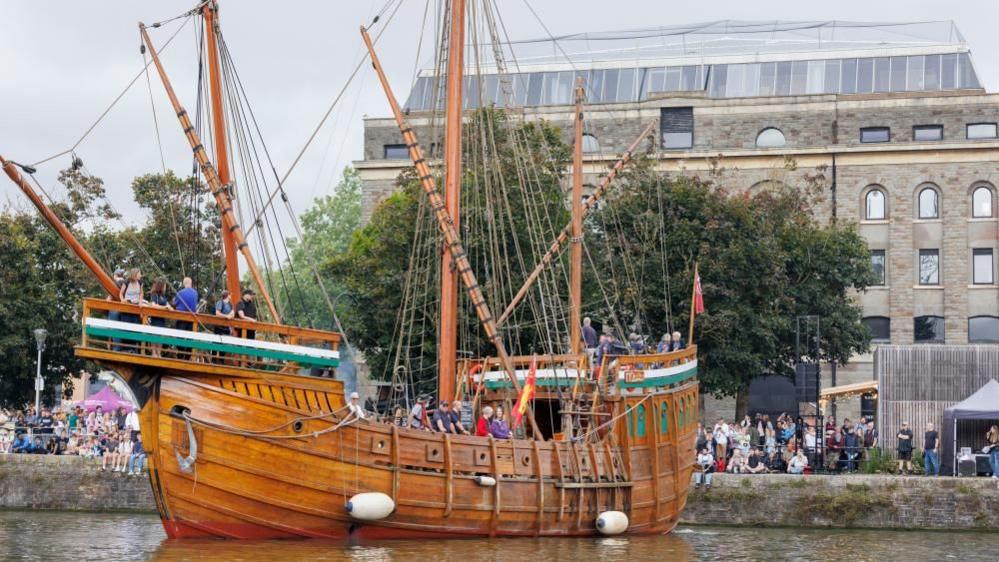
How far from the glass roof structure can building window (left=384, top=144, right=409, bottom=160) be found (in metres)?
2.65

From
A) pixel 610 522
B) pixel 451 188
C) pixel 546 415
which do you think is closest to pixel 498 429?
pixel 610 522

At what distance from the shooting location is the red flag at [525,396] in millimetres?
32000

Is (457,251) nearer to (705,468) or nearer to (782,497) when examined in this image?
(705,468)

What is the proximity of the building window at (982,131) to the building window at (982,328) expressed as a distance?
8234mm

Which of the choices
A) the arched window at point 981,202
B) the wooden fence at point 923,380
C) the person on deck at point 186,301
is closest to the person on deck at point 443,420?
the person on deck at point 186,301

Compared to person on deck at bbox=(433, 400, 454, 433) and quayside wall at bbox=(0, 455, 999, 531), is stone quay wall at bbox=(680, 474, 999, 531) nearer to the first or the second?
quayside wall at bbox=(0, 455, 999, 531)

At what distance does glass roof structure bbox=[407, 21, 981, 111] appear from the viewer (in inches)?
2921

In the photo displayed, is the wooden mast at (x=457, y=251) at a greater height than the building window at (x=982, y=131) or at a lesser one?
lesser

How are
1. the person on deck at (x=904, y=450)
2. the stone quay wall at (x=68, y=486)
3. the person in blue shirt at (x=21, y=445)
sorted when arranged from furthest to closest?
the person in blue shirt at (x=21, y=445) → the stone quay wall at (x=68, y=486) → the person on deck at (x=904, y=450)

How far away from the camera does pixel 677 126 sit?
7369 cm

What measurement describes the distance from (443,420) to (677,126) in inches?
1789

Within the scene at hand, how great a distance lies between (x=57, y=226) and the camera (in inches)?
1093

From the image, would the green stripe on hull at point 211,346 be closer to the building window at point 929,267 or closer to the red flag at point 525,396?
the red flag at point 525,396

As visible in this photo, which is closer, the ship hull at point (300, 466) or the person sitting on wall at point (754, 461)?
the ship hull at point (300, 466)
